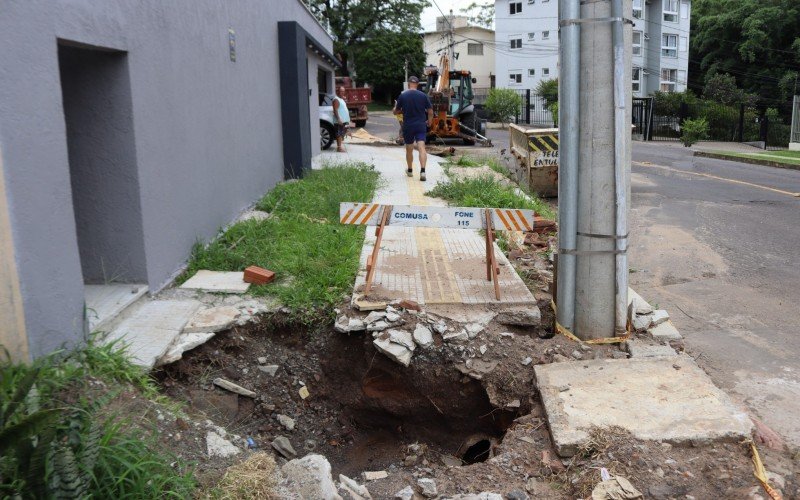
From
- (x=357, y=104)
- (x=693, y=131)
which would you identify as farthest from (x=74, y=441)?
(x=693, y=131)

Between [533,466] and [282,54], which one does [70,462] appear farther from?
[282,54]

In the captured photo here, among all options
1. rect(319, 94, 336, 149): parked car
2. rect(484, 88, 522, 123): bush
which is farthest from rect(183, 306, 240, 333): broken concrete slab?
rect(484, 88, 522, 123): bush

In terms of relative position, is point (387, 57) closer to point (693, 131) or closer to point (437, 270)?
point (693, 131)

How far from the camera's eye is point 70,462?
270 centimetres

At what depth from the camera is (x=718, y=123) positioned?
110ft

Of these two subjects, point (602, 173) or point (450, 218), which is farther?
point (450, 218)

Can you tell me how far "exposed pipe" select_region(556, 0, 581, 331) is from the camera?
15.9ft

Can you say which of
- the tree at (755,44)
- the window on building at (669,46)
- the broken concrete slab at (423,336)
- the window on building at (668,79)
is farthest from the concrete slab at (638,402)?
the window on building at (669,46)

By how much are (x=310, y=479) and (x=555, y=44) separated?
2097 inches

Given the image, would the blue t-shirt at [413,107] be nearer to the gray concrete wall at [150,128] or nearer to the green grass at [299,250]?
the green grass at [299,250]

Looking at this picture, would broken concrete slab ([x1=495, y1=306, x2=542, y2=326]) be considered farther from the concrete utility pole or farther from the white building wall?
the white building wall

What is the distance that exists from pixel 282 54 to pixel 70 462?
34.9ft

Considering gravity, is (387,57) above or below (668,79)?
above

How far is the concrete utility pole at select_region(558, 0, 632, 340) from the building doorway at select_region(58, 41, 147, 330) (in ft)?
11.4
